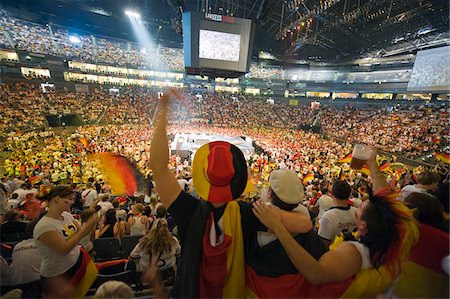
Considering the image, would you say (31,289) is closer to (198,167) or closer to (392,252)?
(198,167)

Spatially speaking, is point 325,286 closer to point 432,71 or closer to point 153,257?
point 153,257

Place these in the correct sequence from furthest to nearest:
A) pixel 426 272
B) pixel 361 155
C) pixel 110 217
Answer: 1. pixel 110 217
2. pixel 361 155
3. pixel 426 272

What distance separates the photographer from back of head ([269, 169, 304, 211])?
128 centimetres

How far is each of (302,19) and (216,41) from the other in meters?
9.01

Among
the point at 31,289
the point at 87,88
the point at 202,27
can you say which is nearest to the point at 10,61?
the point at 87,88

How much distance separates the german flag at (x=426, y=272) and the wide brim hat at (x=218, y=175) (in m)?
1.30

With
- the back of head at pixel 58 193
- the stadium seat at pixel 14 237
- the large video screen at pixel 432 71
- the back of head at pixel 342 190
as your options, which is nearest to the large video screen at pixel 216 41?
the stadium seat at pixel 14 237

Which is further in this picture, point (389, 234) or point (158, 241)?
point (158, 241)

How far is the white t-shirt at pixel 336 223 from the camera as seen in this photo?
2.41 m

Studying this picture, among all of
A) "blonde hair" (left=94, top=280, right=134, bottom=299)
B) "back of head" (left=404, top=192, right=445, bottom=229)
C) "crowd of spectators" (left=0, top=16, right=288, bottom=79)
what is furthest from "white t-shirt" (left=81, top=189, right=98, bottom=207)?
"crowd of spectators" (left=0, top=16, right=288, bottom=79)

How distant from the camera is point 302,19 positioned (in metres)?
16.7

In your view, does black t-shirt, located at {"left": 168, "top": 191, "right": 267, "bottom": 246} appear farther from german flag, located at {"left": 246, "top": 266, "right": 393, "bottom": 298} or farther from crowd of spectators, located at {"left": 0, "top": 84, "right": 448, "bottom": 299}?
crowd of spectators, located at {"left": 0, "top": 84, "right": 448, "bottom": 299}

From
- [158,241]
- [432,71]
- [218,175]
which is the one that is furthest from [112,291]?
[432,71]

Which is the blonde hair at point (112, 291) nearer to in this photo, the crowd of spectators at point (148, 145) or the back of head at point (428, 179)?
the crowd of spectators at point (148, 145)
